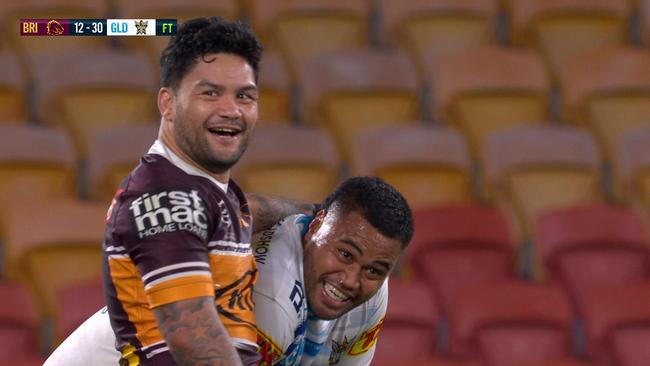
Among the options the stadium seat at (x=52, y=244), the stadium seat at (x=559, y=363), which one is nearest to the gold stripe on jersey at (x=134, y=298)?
the stadium seat at (x=52, y=244)

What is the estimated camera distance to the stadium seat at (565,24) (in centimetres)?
657

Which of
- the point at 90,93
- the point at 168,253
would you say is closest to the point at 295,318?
the point at 168,253

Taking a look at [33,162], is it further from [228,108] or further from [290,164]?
[228,108]

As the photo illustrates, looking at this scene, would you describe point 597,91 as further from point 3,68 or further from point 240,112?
point 240,112

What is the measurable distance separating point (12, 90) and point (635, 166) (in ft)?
9.09

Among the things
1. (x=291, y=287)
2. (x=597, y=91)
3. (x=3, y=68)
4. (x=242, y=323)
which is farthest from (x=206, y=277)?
(x=597, y=91)

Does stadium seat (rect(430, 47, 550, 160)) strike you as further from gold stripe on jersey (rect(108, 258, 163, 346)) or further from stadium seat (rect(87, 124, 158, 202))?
gold stripe on jersey (rect(108, 258, 163, 346))

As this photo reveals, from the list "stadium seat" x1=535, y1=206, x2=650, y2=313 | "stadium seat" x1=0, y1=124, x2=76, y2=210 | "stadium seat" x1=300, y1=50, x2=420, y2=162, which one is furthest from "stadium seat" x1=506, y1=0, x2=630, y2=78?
"stadium seat" x1=0, y1=124, x2=76, y2=210

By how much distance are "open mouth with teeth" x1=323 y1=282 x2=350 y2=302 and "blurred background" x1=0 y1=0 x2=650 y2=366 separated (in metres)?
1.72

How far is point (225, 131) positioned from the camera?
117 inches

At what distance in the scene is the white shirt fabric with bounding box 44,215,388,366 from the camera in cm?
322

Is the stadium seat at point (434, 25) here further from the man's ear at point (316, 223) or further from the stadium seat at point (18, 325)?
the man's ear at point (316, 223)

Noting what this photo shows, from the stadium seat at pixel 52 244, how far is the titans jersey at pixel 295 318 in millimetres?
1826

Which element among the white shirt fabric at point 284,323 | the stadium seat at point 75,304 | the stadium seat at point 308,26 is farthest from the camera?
the stadium seat at point 308,26
